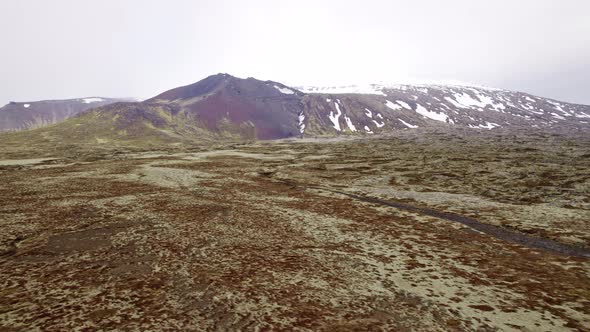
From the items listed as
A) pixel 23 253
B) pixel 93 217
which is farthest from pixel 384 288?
pixel 93 217

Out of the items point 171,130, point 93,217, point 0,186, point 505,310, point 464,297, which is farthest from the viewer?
point 171,130

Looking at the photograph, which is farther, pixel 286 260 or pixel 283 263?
pixel 286 260

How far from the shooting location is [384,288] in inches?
388

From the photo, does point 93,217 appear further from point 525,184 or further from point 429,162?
point 429,162

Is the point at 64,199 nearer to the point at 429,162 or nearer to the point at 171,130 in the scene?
the point at 429,162

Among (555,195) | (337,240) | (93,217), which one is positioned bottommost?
(555,195)

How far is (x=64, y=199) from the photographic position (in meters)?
21.7

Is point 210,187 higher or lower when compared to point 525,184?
higher

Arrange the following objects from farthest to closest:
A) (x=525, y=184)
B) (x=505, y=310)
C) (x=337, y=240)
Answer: (x=525, y=184), (x=337, y=240), (x=505, y=310)

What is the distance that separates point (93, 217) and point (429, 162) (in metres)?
46.5

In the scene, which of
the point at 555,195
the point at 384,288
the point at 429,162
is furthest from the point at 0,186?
the point at 429,162

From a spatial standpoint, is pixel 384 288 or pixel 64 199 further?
pixel 64 199

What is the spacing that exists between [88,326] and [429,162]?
5043 cm

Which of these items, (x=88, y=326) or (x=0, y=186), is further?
(x=0, y=186)
